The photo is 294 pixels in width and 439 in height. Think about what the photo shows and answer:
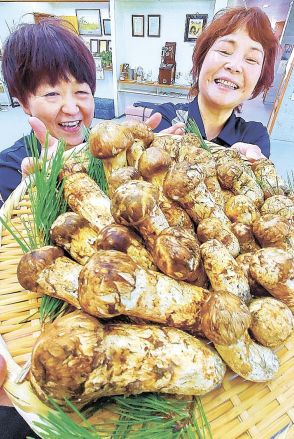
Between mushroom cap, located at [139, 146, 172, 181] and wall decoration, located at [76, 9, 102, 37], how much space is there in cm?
454

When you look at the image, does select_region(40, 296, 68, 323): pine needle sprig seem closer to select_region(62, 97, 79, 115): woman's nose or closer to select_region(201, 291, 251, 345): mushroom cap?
select_region(201, 291, 251, 345): mushroom cap

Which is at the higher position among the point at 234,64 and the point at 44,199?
the point at 234,64

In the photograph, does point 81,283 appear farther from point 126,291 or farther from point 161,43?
point 161,43

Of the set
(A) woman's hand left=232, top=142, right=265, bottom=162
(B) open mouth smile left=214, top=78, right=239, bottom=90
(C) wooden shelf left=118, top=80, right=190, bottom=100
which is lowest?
(C) wooden shelf left=118, top=80, right=190, bottom=100

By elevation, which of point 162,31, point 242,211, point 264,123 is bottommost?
point 264,123

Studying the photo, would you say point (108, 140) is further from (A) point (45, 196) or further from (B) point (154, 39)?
(B) point (154, 39)

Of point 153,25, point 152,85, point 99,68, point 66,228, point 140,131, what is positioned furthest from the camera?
point 99,68

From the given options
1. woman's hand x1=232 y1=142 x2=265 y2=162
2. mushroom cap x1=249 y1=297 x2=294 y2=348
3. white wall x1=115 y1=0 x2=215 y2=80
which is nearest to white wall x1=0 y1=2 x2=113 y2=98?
white wall x1=115 y1=0 x2=215 y2=80

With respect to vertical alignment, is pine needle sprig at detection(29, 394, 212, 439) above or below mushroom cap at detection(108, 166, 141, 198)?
below

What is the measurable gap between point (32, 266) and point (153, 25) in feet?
14.2

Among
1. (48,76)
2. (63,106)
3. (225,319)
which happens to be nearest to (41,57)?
(48,76)

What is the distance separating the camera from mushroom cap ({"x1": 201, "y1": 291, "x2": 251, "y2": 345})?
17.4 inches

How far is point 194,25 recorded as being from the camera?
3.58 meters

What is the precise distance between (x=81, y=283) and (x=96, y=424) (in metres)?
0.23
